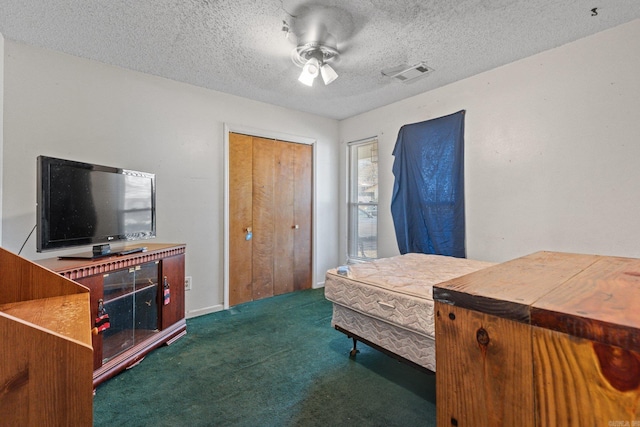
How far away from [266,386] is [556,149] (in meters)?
2.94

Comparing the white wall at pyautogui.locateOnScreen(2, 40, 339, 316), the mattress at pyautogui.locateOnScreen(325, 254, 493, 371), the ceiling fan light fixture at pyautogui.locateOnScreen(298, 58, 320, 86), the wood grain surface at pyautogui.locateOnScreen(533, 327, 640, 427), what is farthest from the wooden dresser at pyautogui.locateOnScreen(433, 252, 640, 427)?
the white wall at pyautogui.locateOnScreen(2, 40, 339, 316)

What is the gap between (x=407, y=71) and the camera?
2.75 meters

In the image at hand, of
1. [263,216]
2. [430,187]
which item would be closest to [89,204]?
[263,216]

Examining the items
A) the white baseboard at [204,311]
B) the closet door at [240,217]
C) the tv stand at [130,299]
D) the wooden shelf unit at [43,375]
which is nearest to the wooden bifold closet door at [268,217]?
the closet door at [240,217]

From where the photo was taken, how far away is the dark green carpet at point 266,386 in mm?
1614

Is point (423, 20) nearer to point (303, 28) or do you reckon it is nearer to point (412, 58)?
point (412, 58)

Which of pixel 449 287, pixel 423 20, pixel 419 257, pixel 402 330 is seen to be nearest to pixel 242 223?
pixel 419 257

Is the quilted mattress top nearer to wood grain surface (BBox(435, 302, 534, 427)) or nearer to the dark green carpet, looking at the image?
the dark green carpet

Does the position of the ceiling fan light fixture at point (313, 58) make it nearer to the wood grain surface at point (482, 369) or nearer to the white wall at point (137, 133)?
the white wall at point (137, 133)

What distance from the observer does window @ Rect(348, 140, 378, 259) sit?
13.4 ft

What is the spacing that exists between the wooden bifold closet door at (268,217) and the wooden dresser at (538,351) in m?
3.23

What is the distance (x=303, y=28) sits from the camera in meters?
2.04

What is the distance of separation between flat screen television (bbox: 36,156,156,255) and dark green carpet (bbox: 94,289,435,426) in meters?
0.99

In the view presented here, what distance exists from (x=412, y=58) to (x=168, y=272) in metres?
2.88
